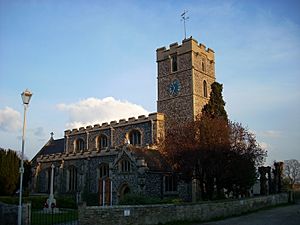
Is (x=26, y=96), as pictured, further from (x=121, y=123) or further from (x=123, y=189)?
(x=121, y=123)

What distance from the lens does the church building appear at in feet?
97.5

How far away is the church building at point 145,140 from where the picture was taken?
97.5 ft

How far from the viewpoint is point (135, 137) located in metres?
37.8

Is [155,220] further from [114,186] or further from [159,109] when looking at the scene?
[159,109]

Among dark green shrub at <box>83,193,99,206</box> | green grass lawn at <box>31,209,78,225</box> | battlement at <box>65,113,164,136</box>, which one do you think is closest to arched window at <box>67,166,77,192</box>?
dark green shrub at <box>83,193,99,206</box>

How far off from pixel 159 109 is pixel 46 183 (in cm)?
1700

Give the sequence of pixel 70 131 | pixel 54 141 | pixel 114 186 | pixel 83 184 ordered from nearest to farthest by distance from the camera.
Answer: pixel 114 186, pixel 83 184, pixel 70 131, pixel 54 141

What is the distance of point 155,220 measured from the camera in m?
15.2

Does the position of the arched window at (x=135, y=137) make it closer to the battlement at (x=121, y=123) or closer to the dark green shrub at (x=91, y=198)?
the battlement at (x=121, y=123)

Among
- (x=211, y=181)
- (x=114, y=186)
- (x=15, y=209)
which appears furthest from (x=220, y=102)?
(x=15, y=209)

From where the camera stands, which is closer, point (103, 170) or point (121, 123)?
point (103, 170)

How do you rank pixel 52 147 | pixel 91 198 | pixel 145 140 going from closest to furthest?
pixel 91 198, pixel 145 140, pixel 52 147

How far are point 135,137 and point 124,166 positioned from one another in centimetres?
877

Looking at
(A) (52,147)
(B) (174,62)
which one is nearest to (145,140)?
(B) (174,62)
